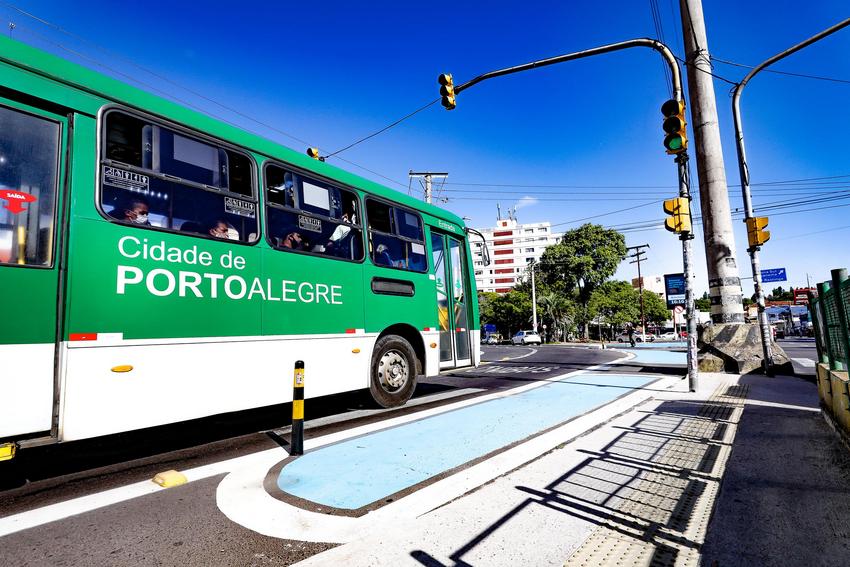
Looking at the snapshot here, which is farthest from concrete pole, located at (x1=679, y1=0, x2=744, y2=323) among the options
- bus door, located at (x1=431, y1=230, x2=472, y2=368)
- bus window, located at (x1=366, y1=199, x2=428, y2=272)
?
bus window, located at (x1=366, y1=199, x2=428, y2=272)

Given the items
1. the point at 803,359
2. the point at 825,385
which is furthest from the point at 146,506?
the point at 803,359

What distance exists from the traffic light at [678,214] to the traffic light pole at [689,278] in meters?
0.17

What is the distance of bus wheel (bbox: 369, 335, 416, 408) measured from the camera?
6.86 m

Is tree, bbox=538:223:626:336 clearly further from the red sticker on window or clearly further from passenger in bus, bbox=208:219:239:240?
the red sticker on window

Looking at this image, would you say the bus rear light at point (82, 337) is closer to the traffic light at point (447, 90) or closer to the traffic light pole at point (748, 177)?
the traffic light at point (447, 90)

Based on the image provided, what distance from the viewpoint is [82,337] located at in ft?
12.2

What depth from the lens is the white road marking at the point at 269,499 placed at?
115 inches

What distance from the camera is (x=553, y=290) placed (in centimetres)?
5300

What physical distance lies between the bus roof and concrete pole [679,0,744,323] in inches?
440

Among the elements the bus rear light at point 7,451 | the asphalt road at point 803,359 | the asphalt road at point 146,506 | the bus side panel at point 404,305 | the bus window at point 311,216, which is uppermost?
the bus window at point 311,216

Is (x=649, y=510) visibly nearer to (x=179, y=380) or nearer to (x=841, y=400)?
(x=841, y=400)

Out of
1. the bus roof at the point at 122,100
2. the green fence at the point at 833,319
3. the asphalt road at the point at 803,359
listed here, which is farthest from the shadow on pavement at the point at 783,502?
the asphalt road at the point at 803,359

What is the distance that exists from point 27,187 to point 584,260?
165ft

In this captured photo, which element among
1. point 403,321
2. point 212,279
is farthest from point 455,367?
point 212,279
